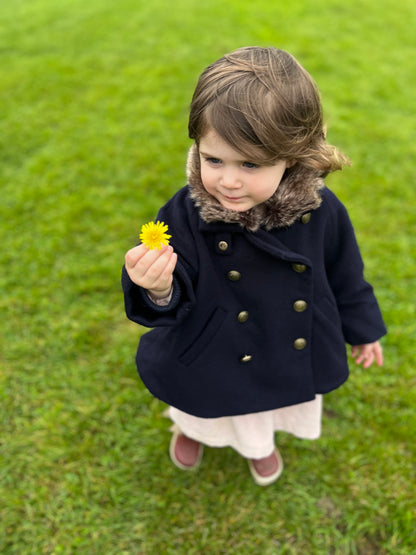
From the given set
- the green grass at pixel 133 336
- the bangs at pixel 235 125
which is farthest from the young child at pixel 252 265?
the green grass at pixel 133 336

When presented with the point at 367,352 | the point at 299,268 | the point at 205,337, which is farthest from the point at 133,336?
the point at 299,268

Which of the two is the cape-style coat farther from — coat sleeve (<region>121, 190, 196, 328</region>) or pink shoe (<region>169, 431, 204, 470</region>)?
pink shoe (<region>169, 431, 204, 470</region>)

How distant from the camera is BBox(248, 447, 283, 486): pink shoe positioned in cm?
204

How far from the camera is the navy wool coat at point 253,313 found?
1.42 metres

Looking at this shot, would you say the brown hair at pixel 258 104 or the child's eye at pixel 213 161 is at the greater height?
the brown hair at pixel 258 104

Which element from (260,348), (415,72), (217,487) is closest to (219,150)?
(260,348)

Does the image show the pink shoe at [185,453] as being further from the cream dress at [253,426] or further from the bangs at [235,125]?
the bangs at [235,125]

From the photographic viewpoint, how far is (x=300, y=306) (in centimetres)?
150

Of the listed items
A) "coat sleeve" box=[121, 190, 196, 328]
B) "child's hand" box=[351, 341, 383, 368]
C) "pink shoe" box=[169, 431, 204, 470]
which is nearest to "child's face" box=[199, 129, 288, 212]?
"coat sleeve" box=[121, 190, 196, 328]

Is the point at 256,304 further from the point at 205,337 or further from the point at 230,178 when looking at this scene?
the point at 230,178

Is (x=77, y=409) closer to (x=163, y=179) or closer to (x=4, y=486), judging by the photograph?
(x=4, y=486)

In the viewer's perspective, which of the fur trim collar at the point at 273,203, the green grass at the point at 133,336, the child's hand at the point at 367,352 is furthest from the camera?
the green grass at the point at 133,336

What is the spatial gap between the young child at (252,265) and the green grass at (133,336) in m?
0.52

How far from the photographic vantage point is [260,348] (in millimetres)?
1571
